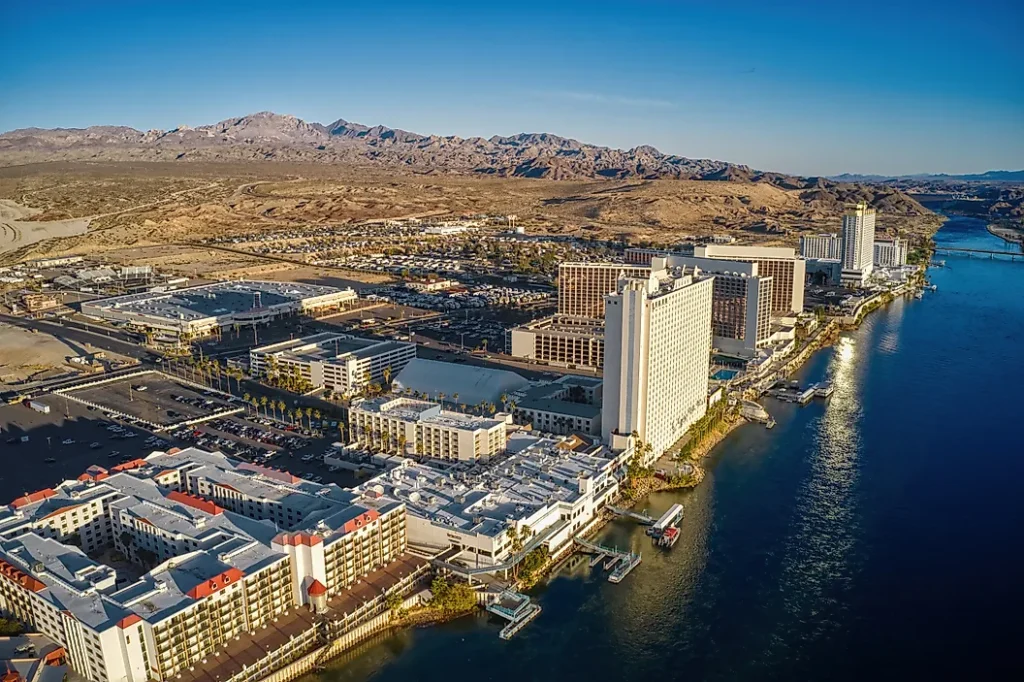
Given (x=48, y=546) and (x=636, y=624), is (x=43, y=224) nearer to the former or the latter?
(x=48, y=546)

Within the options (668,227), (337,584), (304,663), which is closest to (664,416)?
(337,584)

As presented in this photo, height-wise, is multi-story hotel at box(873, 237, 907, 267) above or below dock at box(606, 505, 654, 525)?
above

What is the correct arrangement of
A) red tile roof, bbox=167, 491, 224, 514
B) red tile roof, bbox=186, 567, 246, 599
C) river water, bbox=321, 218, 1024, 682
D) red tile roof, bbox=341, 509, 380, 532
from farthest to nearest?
red tile roof, bbox=167, 491, 224, 514
red tile roof, bbox=341, 509, 380, 532
river water, bbox=321, 218, 1024, 682
red tile roof, bbox=186, 567, 246, 599

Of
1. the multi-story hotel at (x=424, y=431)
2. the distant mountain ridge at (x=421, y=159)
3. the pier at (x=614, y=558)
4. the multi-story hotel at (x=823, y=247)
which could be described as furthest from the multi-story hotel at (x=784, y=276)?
the distant mountain ridge at (x=421, y=159)

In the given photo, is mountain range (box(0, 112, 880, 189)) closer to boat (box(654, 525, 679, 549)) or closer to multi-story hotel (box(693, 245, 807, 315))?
multi-story hotel (box(693, 245, 807, 315))

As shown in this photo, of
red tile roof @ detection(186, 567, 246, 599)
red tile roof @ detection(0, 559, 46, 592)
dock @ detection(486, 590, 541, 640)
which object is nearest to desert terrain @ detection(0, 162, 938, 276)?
red tile roof @ detection(0, 559, 46, 592)

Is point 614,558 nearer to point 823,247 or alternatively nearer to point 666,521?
point 666,521
